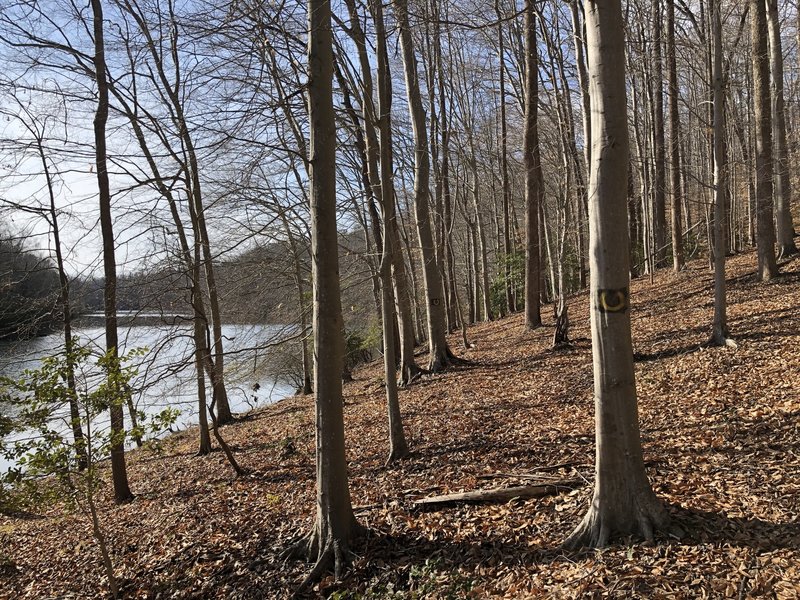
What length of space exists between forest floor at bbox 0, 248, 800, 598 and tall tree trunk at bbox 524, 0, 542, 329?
132 inches

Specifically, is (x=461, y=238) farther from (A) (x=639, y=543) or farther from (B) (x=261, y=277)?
(A) (x=639, y=543)

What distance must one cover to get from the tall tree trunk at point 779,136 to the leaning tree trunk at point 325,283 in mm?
9969

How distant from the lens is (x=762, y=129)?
1029 cm

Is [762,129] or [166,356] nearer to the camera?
[166,356]

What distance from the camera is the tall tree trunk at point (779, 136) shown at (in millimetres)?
10469

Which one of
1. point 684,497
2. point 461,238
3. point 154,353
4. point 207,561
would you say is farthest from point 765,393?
point 461,238

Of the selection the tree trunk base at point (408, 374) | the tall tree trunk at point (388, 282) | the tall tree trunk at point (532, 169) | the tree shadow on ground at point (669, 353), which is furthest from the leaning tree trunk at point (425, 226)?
the tree shadow on ground at point (669, 353)

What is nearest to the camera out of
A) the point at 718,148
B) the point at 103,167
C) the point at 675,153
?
the point at 718,148

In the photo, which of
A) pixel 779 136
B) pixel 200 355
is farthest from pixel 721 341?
pixel 200 355

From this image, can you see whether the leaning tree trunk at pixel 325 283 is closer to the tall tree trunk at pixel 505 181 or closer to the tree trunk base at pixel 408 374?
the tree trunk base at pixel 408 374

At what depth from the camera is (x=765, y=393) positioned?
5.52 meters

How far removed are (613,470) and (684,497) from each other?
Result: 2.90 ft

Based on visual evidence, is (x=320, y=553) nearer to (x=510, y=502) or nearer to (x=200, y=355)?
(x=510, y=502)

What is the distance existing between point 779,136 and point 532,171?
522 cm
